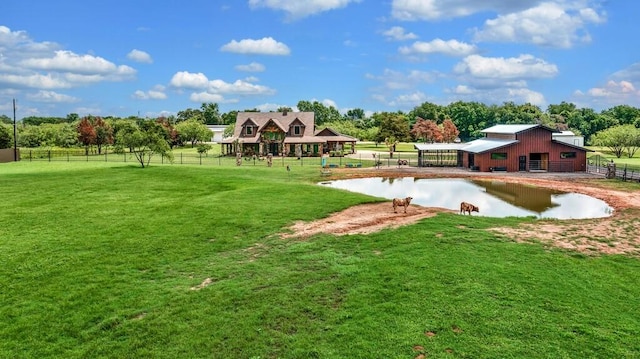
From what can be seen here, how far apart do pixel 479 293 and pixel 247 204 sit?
13837 mm

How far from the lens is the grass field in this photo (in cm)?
870

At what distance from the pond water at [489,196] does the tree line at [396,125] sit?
4463 cm

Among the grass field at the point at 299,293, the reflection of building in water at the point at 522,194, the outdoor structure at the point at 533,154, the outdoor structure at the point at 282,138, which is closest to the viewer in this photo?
the grass field at the point at 299,293

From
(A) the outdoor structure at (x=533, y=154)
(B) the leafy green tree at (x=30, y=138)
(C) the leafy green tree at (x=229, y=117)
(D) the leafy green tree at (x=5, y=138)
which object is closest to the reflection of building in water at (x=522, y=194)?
(A) the outdoor structure at (x=533, y=154)

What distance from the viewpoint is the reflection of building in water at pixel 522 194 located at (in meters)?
24.2

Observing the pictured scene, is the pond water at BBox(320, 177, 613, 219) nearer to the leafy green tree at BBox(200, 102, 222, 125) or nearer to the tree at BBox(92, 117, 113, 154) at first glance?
the tree at BBox(92, 117, 113, 154)

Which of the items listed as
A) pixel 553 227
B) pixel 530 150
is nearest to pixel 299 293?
pixel 553 227

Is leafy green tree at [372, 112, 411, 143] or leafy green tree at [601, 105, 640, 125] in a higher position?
leafy green tree at [601, 105, 640, 125]

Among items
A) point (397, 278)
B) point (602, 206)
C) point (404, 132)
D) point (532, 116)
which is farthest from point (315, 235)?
point (532, 116)

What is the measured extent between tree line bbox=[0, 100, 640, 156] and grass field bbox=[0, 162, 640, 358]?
6098cm

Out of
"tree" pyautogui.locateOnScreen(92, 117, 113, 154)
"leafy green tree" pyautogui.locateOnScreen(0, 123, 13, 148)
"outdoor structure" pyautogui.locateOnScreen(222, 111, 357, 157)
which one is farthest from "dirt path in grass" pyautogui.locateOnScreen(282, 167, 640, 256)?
"tree" pyautogui.locateOnScreen(92, 117, 113, 154)

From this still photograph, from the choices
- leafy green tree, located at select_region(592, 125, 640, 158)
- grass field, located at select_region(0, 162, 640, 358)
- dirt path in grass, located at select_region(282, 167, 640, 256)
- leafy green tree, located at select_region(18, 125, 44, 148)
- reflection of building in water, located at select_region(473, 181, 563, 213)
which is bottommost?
grass field, located at select_region(0, 162, 640, 358)

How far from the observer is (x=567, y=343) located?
852 cm

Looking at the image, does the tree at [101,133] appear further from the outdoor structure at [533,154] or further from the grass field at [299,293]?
the grass field at [299,293]
